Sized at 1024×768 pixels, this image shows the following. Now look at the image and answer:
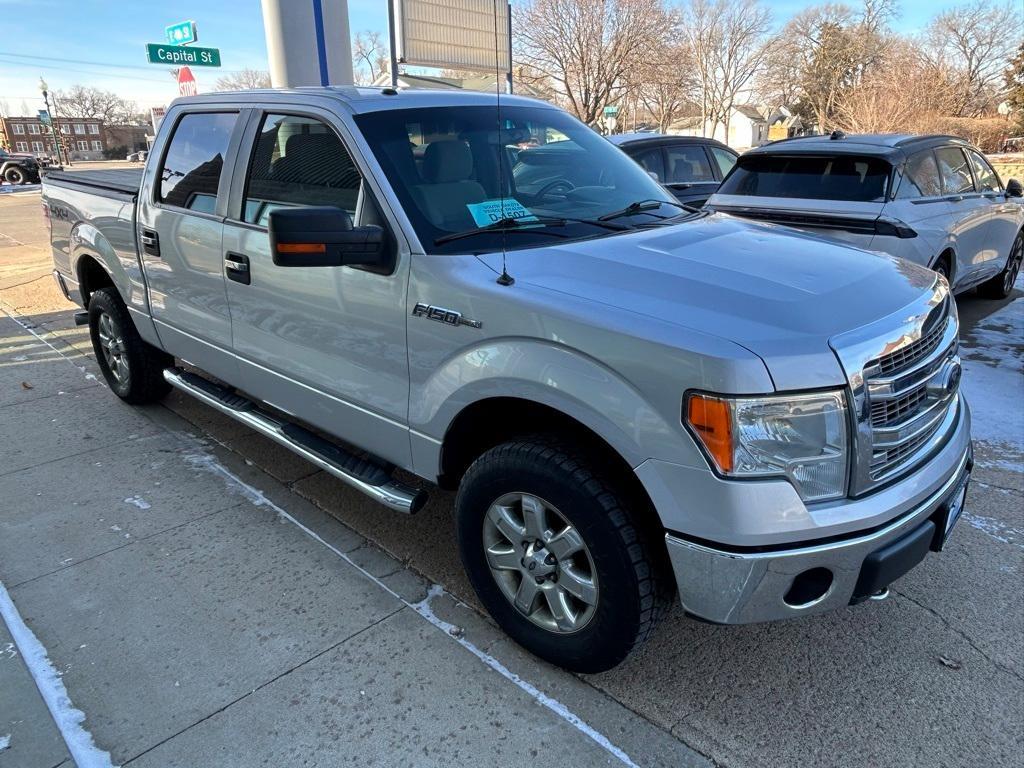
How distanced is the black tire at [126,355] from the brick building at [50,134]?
317ft

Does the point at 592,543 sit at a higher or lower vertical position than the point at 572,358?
lower

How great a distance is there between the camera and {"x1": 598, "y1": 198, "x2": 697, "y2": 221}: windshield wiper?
10.2ft

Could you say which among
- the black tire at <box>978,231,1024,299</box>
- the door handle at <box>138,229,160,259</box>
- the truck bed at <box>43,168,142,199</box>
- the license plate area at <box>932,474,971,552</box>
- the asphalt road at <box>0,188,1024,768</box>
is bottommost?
the asphalt road at <box>0,188,1024,768</box>

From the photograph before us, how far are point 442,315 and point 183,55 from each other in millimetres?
14454

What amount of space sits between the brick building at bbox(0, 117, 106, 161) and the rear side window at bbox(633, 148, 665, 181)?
312 feet

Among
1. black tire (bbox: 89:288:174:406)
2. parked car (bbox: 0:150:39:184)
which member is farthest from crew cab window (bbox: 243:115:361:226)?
parked car (bbox: 0:150:39:184)

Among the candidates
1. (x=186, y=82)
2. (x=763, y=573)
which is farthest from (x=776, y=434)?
(x=186, y=82)

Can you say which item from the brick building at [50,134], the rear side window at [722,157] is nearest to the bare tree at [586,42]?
the rear side window at [722,157]

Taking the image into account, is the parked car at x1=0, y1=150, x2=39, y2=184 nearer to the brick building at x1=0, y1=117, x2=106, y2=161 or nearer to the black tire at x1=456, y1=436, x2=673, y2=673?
the black tire at x1=456, y1=436, x2=673, y2=673

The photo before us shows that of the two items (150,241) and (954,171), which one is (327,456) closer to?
(150,241)

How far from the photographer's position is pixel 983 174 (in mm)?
7418

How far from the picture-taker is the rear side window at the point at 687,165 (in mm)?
9125

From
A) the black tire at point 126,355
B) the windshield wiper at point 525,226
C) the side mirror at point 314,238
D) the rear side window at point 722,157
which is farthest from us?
the rear side window at point 722,157

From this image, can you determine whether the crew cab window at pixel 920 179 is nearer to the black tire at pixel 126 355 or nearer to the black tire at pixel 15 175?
the black tire at pixel 126 355
